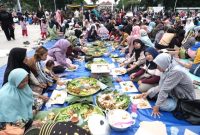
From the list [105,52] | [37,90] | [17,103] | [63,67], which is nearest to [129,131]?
[17,103]

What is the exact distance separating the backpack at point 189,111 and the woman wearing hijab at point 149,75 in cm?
84

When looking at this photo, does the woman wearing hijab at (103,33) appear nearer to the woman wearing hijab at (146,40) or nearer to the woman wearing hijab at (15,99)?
the woman wearing hijab at (146,40)

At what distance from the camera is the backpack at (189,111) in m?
3.23

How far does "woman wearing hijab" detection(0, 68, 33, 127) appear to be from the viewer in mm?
2725

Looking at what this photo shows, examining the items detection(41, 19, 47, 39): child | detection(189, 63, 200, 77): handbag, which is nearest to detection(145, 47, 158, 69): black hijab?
detection(189, 63, 200, 77): handbag

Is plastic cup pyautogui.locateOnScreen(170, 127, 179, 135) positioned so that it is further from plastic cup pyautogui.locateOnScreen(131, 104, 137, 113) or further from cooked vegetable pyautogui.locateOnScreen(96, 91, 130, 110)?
cooked vegetable pyautogui.locateOnScreen(96, 91, 130, 110)

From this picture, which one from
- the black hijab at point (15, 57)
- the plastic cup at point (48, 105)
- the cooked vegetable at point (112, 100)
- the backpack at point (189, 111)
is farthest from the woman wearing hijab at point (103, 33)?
the backpack at point (189, 111)

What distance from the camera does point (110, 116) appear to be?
10.2 ft

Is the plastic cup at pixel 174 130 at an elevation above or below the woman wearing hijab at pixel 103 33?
below

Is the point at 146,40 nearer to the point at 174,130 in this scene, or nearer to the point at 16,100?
the point at 174,130

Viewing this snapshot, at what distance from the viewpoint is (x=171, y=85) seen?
329 cm

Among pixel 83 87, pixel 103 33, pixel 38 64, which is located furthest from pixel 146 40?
pixel 103 33

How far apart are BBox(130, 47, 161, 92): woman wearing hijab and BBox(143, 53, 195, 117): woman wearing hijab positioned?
0.58m

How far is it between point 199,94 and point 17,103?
3.79m
